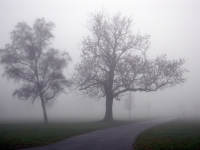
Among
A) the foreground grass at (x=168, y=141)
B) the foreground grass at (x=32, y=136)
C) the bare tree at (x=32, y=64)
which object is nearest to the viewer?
the foreground grass at (x=168, y=141)

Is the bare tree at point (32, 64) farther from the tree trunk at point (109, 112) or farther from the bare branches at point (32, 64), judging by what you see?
the tree trunk at point (109, 112)

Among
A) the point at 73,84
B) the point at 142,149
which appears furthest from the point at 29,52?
the point at 142,149

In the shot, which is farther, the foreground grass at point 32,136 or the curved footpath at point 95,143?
the foreground grass at point 32,136

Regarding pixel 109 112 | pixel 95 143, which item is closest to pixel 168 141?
pixel 95 143

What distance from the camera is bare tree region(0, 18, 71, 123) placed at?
37000 mm

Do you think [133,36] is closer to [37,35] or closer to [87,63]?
[87,63]

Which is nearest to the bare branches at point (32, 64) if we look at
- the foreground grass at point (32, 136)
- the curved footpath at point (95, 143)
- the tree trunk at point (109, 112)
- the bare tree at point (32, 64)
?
the bare tree at point (32, 64)

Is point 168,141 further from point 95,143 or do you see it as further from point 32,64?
point 32,64

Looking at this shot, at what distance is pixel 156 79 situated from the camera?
35.3 metres

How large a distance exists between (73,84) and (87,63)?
4.27m

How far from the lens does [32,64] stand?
→ 38469mm

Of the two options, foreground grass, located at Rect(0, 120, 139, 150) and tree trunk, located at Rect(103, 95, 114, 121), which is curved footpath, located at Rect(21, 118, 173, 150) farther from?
tree trunk, located at Rect(103, 95, 114, 121)

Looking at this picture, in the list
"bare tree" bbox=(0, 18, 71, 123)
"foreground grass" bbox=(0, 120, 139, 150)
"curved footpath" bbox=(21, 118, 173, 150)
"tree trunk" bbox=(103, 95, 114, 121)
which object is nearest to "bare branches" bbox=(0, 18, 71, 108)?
"bare tree" bbox=(0, 18, 71, 123)

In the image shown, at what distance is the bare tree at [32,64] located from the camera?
3700 cm
